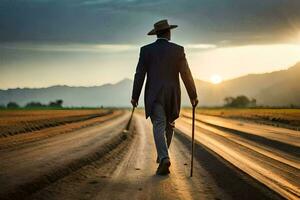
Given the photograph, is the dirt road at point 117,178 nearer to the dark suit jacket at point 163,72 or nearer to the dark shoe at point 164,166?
the dark shoe at point 164,166

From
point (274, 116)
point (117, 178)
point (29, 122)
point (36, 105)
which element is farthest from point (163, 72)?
point (36, 105)

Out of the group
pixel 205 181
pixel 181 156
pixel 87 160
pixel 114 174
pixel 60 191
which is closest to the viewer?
pixel 60 191

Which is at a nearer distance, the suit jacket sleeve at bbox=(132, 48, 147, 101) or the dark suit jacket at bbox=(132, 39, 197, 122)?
the dark suit jacket at bbox=(132, 39, 197, 122)

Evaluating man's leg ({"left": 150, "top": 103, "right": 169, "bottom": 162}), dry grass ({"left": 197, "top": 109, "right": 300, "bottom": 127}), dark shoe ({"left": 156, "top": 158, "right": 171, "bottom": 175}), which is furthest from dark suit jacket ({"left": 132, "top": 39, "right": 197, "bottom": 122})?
dry grass ({"left": 197, "top": 109, "right": 300, "bottom": 127})

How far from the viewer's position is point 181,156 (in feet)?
45.2

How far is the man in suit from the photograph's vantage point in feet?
33.1

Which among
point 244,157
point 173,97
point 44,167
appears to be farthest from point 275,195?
point 244,157

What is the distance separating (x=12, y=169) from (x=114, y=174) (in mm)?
1762

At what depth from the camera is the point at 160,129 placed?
991 centimetres

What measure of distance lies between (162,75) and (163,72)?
55 millimetres

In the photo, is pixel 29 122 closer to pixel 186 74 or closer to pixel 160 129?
pixel 186 74

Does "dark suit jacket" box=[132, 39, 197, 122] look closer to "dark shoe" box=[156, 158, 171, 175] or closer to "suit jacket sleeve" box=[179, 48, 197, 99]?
"suit jacket sleeve" box=[179, 48, 197, 99]

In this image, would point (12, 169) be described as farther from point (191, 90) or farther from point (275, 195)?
point (275, 195)

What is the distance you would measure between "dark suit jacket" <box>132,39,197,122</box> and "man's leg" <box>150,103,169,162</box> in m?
0.12
